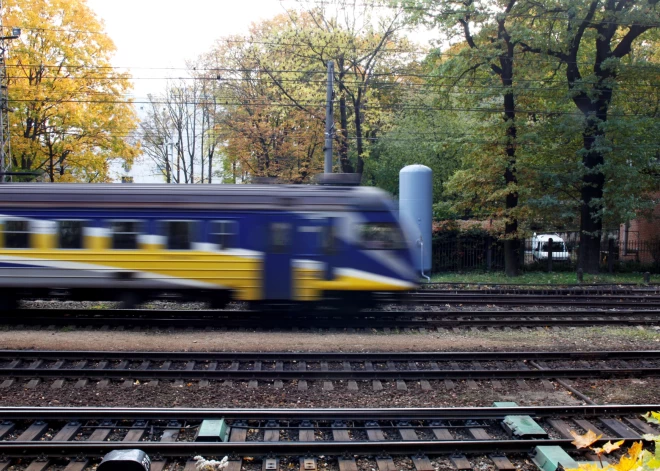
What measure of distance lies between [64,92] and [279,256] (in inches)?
760

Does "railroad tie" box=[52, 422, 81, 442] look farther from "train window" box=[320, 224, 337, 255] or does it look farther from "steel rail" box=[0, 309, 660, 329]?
"train window" box=[320, 224, 337, 255]

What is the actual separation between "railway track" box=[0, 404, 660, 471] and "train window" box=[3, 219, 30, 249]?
20.5 ft

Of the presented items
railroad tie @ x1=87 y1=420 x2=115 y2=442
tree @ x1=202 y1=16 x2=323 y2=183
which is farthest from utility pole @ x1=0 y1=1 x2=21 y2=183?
railroad tie @ x1=87 y1=420 x2=115 y2=442

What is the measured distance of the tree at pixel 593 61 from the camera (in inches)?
812

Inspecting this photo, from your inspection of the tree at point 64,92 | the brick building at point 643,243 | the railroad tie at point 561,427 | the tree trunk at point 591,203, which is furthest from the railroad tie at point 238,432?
the brick building at point 643,243

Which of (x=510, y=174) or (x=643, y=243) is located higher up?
(x=510, y=174)

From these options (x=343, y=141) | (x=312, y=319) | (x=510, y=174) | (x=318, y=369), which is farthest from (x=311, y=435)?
(x=343, y=141)

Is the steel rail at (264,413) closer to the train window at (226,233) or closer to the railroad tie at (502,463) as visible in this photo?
the railroad tie at (502,463)

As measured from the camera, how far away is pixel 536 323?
40.3ft

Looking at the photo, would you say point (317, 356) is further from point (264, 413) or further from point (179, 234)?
point (179, 234)

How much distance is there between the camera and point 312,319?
12.5m

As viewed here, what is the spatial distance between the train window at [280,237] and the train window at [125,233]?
Answer: 2746 millimetres

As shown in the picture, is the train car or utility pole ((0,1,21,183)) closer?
the train car

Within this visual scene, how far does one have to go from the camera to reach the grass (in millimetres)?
20625
